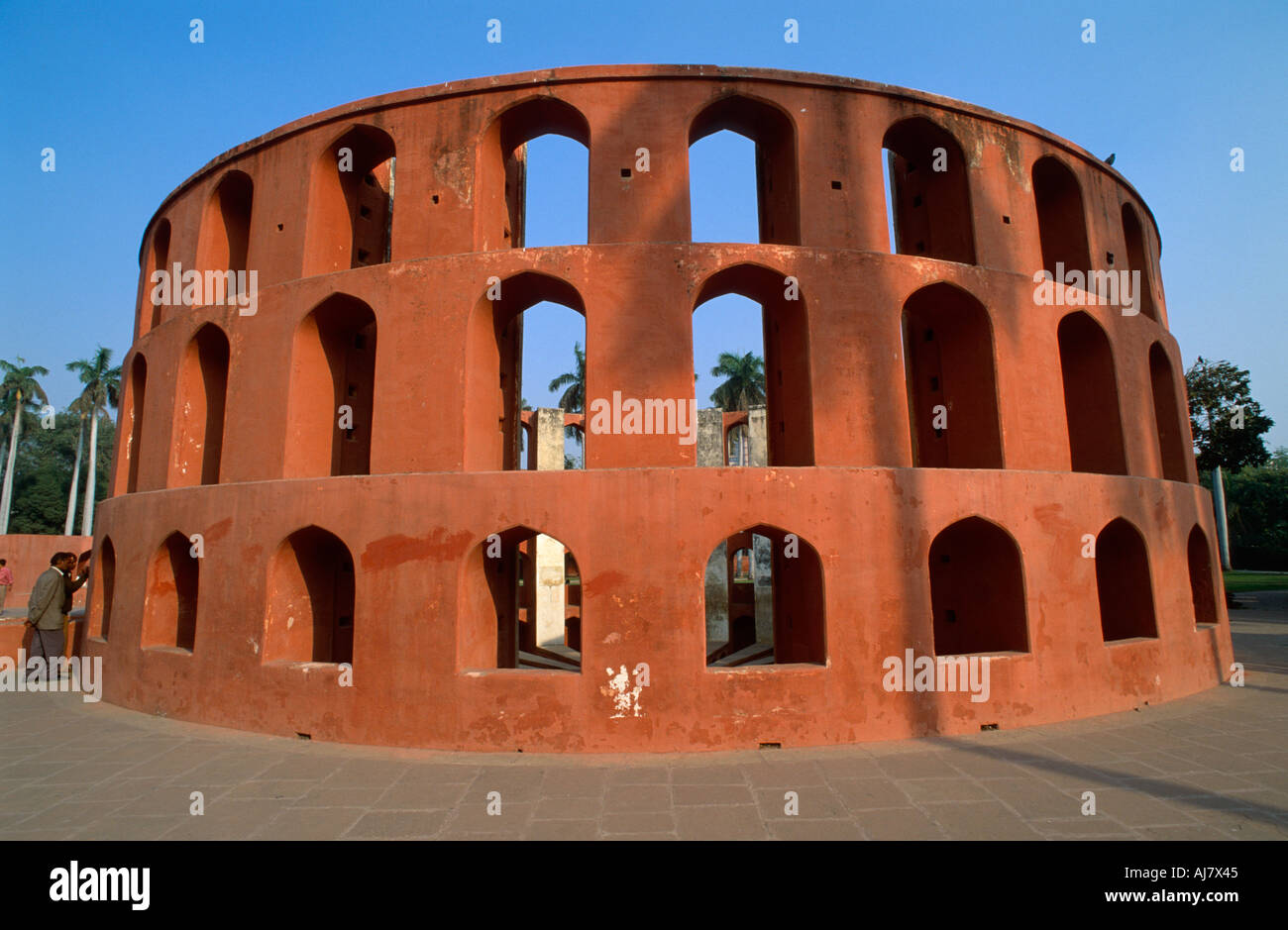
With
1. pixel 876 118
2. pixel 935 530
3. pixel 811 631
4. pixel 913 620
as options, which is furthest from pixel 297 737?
pixel 876 118

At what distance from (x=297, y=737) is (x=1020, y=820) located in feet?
23.2

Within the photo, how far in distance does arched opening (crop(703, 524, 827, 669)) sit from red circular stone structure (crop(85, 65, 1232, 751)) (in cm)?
15

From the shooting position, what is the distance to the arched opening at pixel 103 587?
1042cm

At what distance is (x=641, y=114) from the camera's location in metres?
8.23

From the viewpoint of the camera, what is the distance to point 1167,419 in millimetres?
10891

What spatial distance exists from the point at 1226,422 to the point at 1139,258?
14727 mm

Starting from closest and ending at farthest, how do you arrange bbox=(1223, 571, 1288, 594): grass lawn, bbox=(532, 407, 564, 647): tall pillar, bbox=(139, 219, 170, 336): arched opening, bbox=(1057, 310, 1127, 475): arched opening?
1. bbox=(1057, 310, 1127, 475): arched opening
2. bbox=(139, 219, 170, 336): arched opening
3. bbox=(532, 407, 564, 647): tall pillar
4. bbox=(1223, 571, 1288, 594): grass lawn

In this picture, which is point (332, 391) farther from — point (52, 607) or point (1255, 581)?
point (1255, 581)

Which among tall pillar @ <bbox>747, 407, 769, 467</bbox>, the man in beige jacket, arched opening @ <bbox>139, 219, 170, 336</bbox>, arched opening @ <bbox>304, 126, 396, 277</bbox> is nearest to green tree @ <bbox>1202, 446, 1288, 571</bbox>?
tall pillar @ <bbox>747, 407, 769, 467</bbox>

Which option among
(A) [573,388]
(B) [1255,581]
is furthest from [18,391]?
(B) [1255,581]

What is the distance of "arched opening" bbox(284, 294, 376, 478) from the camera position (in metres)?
8.48

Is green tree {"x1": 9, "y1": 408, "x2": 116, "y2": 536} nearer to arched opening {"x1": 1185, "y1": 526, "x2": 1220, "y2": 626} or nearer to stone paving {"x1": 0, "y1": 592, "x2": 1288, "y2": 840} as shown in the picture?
stone paving {"x1": 0, "y1": 592, "x2": 1288, "y2": 840}

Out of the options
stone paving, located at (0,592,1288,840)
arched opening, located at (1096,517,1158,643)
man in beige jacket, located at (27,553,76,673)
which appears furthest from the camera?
man in beige jacket, located at (27,553,76,673)
